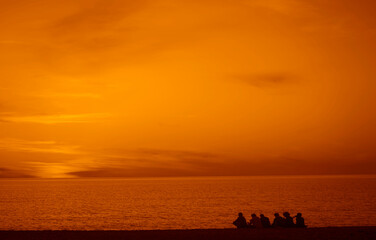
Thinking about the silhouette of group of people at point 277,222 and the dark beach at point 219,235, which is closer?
the dark beach at point 219,235

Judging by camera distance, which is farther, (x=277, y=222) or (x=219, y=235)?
(x=277, y=222)

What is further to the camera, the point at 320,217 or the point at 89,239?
the point at 320,217

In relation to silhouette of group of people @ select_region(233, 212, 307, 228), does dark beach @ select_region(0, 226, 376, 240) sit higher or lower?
lower

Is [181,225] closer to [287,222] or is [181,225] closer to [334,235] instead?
[287,222]

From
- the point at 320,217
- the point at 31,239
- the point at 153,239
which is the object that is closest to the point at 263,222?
the point at 153,239

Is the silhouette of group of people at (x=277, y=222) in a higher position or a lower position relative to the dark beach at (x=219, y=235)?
higher

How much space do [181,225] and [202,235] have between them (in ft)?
85.1

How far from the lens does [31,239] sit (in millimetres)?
20172

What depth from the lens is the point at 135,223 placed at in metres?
48.8

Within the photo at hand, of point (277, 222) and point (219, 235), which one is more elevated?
point (277, 222)

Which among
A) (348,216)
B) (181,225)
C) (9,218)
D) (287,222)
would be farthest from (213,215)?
(287,222)

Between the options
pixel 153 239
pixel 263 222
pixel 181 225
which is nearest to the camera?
pixel 153 239

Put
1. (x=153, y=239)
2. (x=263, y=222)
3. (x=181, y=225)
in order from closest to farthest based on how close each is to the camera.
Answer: (x=153, y=239) → (x=263, y=222) → (x=181, y=225)

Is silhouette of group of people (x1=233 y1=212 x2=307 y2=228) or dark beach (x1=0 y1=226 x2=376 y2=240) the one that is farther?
silhouette of group of people (x1=233 y1=212 x2=307 y2=228)
